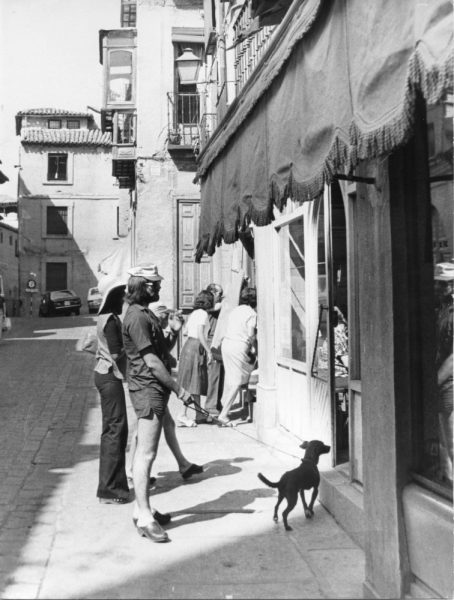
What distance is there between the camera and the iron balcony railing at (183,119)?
16.4 metres

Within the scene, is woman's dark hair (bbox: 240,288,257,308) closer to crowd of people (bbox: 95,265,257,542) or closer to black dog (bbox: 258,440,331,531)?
crowd of people (bbox: 95,265,257,542)

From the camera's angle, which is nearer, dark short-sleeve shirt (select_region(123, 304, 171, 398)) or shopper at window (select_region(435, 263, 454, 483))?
shopper at window (select_region(435, 263, 454, 483))

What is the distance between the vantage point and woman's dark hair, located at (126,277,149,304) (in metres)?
4.78

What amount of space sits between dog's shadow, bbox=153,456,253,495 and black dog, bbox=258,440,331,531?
1.37 m

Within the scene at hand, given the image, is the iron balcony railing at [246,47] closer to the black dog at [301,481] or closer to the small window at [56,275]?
the black dog at [301,481]

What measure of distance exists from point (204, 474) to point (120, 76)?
1428 cm

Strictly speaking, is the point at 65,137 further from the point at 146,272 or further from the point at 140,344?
the point at 140,344

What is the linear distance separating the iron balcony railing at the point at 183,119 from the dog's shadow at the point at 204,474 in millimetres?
11142

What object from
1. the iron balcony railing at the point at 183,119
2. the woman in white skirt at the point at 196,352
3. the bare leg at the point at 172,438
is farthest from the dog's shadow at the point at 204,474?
the iron balcony railing at the point at 183,119

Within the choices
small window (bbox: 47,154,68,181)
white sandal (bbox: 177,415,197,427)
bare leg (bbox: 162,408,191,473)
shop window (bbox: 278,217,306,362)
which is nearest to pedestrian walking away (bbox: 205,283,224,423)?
white sandal (bbox: 177,415,197,427)

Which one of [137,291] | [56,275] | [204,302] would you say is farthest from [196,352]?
[56,275]

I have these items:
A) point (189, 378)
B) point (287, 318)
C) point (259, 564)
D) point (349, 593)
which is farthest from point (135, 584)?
point (189, 378)

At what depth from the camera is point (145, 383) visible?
15.1 feet

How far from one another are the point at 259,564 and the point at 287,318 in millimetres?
3569
